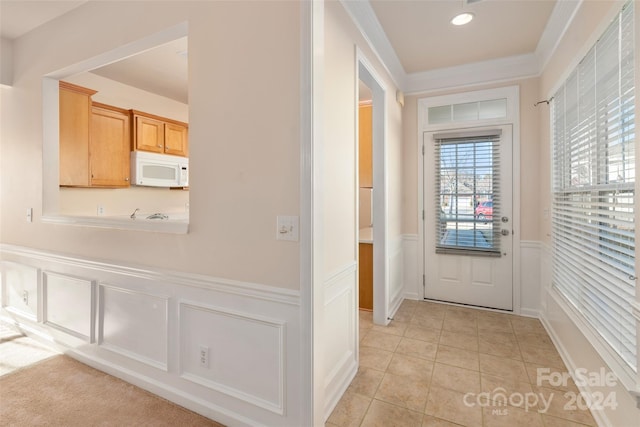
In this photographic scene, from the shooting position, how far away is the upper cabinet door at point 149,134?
395 centimetres

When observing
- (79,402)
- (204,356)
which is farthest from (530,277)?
(79,402)

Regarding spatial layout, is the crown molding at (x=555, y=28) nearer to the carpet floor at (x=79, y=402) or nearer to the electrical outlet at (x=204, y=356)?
the electrical outlet at (x=204, y=356)

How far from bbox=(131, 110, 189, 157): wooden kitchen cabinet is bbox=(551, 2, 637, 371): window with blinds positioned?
13.7 ft

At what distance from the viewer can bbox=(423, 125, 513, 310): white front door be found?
11.2 ft

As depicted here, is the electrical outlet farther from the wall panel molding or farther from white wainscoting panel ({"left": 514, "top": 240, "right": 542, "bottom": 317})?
white wainscoting panel ({"left": 514, "top": 240, "right": 542, "bottom": 317})

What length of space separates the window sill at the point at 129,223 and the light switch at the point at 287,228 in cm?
63

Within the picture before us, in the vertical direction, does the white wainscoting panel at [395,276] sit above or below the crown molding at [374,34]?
below

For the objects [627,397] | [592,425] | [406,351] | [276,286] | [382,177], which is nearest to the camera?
[627,397]

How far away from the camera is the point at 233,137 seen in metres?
1.63

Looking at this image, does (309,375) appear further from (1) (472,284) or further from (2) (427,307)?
(1) (472,284)

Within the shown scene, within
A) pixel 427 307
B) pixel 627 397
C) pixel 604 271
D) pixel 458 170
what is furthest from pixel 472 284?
pixel 627 397

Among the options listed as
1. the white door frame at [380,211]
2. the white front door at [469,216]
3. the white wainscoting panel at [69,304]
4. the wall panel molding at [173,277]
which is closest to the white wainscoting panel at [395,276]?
the white door frame at [380,211]

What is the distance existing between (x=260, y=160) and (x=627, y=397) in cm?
207

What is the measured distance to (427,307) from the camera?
3553 mm
